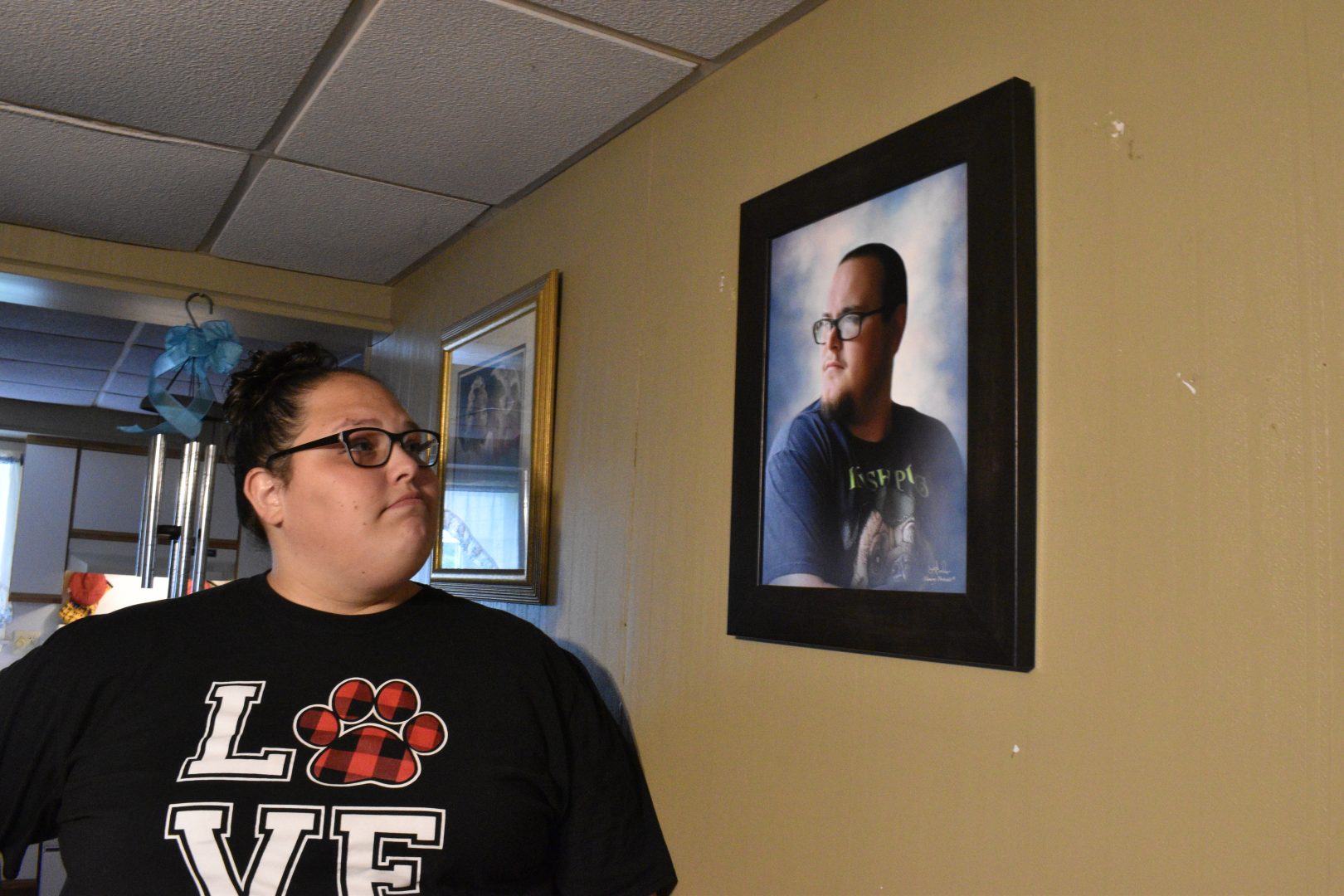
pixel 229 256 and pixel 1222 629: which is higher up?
pixel 229 256

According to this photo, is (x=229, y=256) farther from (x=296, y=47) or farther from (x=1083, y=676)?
(x=1083, y=676)

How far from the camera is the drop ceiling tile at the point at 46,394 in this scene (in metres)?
5.79

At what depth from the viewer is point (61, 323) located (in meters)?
4.34

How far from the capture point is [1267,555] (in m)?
0.98

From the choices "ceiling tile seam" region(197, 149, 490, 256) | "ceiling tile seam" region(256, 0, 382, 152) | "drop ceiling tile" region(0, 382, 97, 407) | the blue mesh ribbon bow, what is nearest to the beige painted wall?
Result: "ceiling tile seam" region(256, 0, 382, 152)

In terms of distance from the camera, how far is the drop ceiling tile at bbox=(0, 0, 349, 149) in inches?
67.7

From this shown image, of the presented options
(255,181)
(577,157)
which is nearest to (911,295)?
(577,157)

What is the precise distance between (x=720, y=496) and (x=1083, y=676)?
0.73 meters

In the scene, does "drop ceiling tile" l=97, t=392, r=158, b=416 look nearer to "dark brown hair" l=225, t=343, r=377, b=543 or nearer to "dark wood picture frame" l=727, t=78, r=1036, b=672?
"dark brown hair" l=225, t=343, r=377, b=543

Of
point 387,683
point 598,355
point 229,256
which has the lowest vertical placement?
point 387,683

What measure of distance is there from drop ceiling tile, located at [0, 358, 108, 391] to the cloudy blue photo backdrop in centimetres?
463

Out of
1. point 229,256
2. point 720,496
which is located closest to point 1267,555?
point 720,496

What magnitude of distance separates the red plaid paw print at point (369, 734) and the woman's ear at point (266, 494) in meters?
0.29

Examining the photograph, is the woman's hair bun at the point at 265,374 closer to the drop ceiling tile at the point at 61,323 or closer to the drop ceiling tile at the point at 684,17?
the drop ceiling tile at the point at 684,17
